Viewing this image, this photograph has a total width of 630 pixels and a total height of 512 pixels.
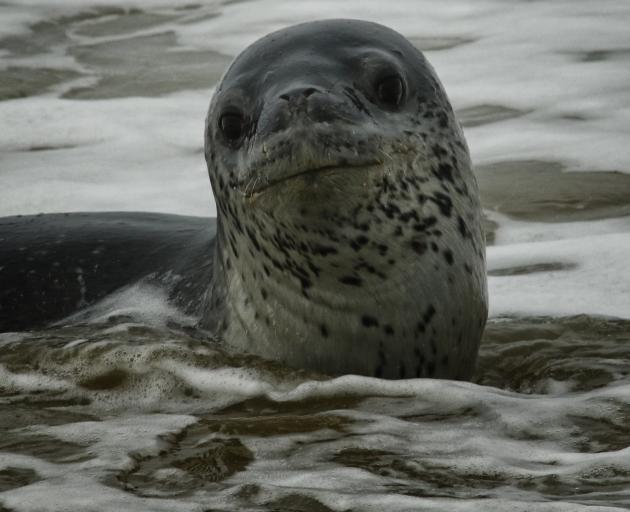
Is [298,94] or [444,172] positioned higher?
[298,94]

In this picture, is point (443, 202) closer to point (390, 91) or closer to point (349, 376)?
point (390, 91)

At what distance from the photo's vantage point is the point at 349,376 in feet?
10.7

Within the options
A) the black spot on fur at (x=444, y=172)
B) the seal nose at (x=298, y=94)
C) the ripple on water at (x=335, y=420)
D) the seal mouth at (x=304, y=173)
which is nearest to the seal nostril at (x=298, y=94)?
the seal nose at (x=298, y=94)

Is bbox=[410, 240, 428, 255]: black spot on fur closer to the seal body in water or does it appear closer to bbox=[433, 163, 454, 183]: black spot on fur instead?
the seal body in water

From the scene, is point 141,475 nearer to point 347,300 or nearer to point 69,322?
point 347,300

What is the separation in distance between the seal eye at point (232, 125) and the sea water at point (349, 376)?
0.57 meters

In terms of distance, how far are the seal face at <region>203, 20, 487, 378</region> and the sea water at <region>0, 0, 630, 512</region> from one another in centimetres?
12

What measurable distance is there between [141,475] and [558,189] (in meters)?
3.05

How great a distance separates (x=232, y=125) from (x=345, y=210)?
427mm

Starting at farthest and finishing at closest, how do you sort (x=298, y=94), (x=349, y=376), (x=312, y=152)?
(x=349, y=376) → (x=298, y=94) → (x=312, y=152)

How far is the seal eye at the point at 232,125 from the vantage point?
11.0ft

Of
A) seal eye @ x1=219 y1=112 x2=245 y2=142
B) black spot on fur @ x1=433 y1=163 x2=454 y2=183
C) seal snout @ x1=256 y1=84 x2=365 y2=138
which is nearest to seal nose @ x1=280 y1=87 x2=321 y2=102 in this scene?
seal snout @ x1=256 y1=84 x2=365 y2=138

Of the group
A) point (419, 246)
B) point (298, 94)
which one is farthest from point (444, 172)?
point (298, 94)

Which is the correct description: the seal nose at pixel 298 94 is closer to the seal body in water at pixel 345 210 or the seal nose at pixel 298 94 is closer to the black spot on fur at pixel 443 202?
the seal body in water at pixel 345 210
